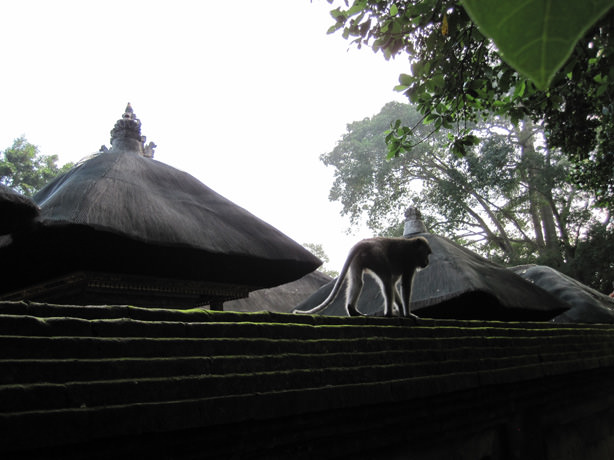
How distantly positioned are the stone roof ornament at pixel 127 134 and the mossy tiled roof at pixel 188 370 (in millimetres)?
6203

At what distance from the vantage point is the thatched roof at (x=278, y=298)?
387 inches

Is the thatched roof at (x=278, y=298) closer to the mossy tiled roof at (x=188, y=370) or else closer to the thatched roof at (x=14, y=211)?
the thatched roof at (x=14, y=211)

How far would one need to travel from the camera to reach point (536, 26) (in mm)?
276

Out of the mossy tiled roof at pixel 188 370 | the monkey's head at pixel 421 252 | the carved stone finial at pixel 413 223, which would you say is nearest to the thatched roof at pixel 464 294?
the carved stone finial at pixel 413 223

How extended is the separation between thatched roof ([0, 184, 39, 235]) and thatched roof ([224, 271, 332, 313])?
4645 mm

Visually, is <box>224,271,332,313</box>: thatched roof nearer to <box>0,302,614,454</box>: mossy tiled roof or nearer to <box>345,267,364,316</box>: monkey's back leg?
<box>345,267,364,316</box>: monkey's back leg

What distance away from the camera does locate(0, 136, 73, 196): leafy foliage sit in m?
24.5

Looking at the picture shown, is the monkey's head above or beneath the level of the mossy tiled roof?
above

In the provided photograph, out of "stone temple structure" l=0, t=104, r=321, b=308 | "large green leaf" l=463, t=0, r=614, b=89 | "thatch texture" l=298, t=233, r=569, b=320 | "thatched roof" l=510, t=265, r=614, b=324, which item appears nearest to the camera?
"large green leaf" l=463, t=0, r=614, b=89

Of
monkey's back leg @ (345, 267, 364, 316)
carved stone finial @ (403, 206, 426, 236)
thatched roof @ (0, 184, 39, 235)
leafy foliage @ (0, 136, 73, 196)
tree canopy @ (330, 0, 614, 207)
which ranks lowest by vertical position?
monkey's back leg @ (345, 267, 364, 316)

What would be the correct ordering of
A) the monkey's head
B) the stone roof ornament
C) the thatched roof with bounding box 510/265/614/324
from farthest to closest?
the thatched roof with bounding box 510/265/614/324, the stone roof ornament, the monkey's head

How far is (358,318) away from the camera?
9.50ft

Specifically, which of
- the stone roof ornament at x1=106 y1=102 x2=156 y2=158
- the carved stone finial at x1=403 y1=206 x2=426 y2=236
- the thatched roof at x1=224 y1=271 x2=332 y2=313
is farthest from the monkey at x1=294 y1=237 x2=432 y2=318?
the carved stone finial at x1=403 y1=206 x2=426 y2=236

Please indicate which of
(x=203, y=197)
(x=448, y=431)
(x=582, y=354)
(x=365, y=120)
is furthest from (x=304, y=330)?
(x=365, y=120)
